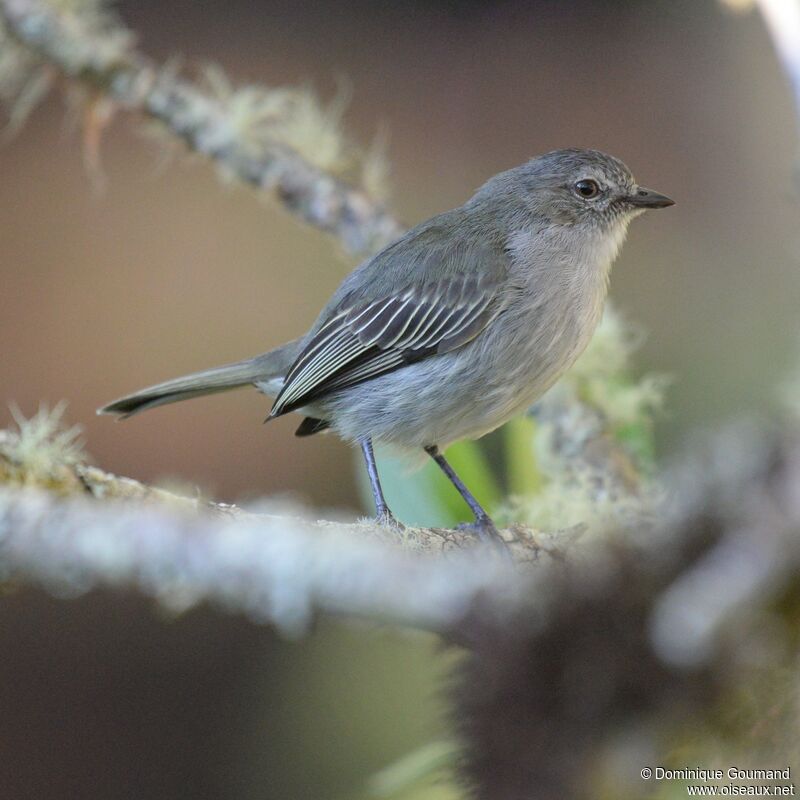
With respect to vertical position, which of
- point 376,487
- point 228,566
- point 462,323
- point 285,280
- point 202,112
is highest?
point 285,280

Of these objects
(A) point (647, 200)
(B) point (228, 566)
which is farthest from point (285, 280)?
(B) point (228, 566)

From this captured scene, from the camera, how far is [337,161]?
11.5ft

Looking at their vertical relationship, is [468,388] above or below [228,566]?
above

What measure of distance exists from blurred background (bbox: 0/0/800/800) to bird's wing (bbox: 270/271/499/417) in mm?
786

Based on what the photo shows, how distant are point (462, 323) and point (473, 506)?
1.68 feet

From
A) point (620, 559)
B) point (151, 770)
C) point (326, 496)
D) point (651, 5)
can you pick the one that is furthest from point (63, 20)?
point (651, 5)

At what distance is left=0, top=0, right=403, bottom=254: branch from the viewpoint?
3.21m

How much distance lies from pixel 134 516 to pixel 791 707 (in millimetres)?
846

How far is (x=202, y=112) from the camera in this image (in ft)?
10.6

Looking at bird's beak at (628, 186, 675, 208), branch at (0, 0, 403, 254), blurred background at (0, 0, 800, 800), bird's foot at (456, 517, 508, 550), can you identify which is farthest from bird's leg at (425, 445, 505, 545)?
bird's beak at (628, 186, 675, 208)

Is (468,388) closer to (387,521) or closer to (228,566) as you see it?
(387,521)

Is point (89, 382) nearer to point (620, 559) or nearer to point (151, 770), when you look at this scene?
point (151, 770)

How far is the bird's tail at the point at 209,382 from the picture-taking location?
2.89m

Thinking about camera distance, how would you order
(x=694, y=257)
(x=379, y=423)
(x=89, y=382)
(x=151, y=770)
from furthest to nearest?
(x=694, y=257), (x=89, y=382), (x=151, y=770), (x=379, y=423)
